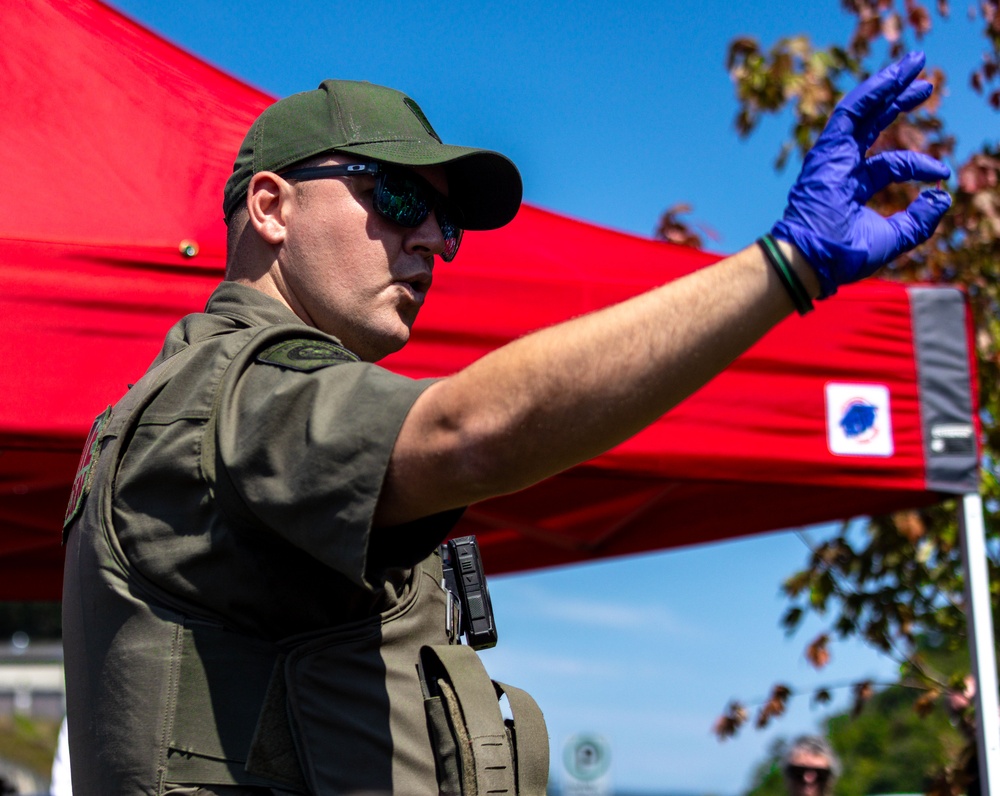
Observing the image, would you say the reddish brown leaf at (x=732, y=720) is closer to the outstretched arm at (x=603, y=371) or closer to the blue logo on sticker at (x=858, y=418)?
the blue logo on sticker at (x=858, y=418)

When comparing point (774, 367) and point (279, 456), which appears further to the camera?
point (774, 367)

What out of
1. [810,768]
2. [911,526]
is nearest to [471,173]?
[911,526]

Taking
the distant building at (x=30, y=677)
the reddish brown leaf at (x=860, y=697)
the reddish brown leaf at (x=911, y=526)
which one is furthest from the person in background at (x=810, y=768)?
the distant building at (x=30, y=677)

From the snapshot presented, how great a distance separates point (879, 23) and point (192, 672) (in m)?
5.45

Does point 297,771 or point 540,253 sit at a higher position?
point 540,253

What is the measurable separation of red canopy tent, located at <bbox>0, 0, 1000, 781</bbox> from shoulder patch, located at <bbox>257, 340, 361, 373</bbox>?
139cm

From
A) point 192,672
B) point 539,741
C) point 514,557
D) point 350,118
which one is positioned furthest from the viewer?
point 514,557

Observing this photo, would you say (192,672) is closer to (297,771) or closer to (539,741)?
(297,771)

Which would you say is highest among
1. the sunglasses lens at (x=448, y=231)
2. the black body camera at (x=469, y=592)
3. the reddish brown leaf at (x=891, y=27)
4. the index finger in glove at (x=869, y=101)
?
the reddish brown leaf at (x=891, y=27)

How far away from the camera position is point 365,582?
3.83ft

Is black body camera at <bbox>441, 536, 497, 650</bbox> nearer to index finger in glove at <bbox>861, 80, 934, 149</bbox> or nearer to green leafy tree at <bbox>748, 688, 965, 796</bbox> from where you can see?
index finger in glove at <bbox>861, 80, 934, 149</bbox>

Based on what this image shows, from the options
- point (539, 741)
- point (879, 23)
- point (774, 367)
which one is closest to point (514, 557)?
point (774, 367)

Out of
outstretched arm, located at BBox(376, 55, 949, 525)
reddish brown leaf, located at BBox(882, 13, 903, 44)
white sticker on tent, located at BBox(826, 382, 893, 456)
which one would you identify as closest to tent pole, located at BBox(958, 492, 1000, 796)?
white sticker on tent, located at BBox(826, 382, 893, 456)

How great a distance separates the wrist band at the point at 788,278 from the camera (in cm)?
A: 112
